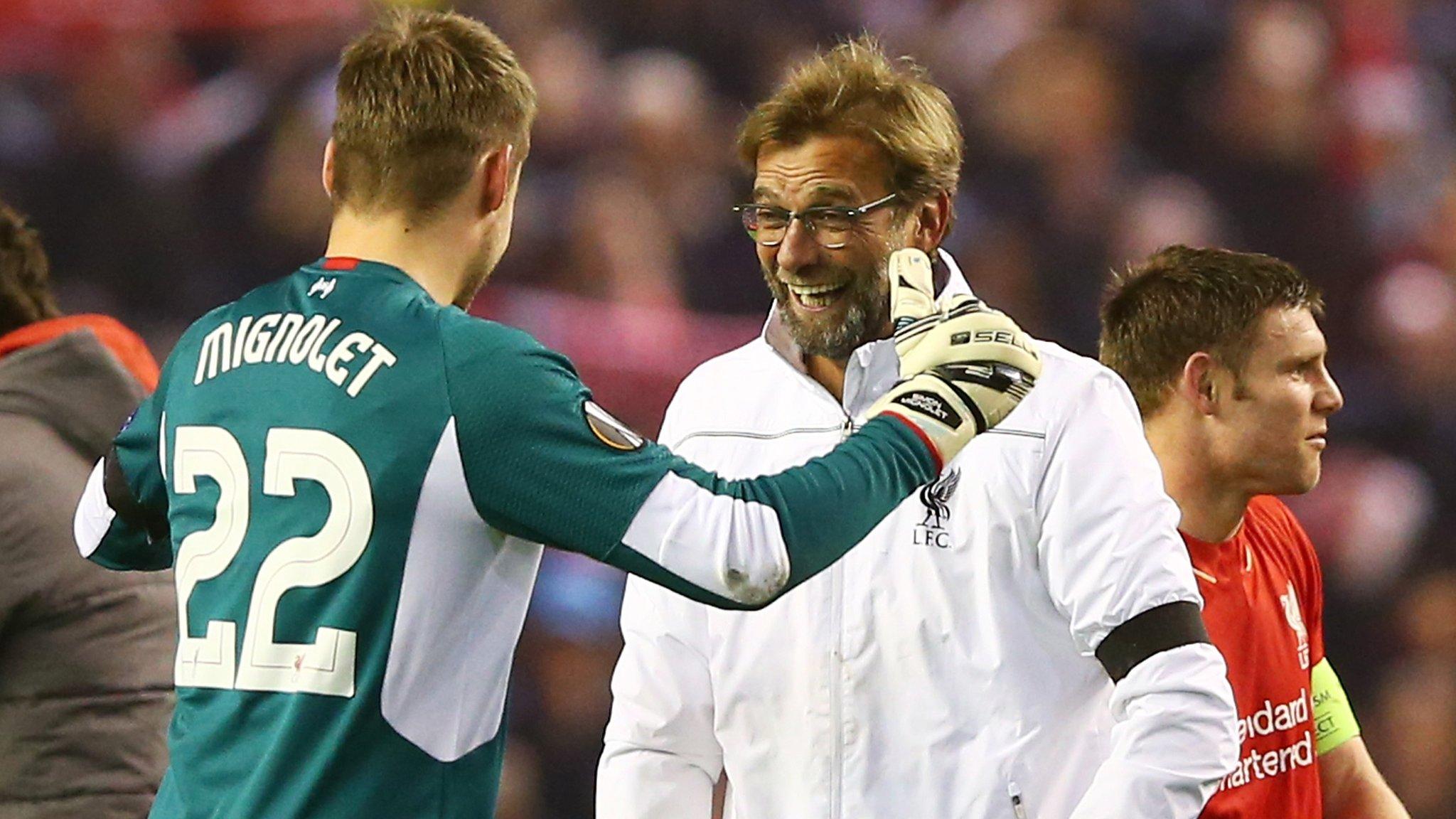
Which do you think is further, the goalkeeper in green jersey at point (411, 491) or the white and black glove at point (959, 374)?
the white and black glove at point (959, 374)

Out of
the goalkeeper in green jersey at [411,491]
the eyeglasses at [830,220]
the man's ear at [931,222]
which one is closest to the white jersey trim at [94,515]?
the goalkeeper in green jersey at [411,491]

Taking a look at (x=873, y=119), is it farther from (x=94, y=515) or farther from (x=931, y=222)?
(x=94, y=515)

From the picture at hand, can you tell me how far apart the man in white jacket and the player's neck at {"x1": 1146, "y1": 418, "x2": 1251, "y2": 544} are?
487 mm

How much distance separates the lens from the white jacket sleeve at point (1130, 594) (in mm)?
2461

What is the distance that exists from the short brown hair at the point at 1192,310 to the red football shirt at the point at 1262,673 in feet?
0.94

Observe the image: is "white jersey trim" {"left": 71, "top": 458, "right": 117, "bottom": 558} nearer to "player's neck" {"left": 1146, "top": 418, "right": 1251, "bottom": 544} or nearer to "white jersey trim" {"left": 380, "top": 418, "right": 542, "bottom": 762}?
"white jersey trim" {"left": 380, "top": 418, "right": 542, "bottom": 762}

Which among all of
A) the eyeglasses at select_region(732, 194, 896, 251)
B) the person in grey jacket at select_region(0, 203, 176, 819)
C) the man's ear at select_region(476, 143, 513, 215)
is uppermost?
the eyeglasses at select_region(732, 194, 896, 251)

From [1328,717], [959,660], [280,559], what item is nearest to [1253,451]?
[1328,717]

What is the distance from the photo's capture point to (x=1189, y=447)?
3.20m

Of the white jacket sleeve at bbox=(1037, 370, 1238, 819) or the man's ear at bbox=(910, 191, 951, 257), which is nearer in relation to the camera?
the white jacket sleeve at bbox=(1037, 370, 1238, 819)

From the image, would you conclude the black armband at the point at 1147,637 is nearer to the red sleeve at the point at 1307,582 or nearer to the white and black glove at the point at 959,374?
the white and black glove at the point at 959,374

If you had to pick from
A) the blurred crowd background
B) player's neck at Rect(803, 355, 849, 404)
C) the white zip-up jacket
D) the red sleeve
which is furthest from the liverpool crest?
the blurred crowd background

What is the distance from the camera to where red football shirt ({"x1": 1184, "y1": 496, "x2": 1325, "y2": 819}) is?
2986mm

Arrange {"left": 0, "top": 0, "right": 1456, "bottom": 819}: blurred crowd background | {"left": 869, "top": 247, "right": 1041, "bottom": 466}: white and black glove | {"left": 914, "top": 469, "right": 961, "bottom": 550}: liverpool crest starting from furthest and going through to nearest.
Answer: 1. {"left": 0, "top": 0, "right": 1456, "bottom": 819}: blurred crowd background
2. {"left": 914, "top": 469, "right": 961, "bottom": 550}: liverpool crest
3. {"left": 869, "top": 247, "right": 1041, "bottom": 466}: white and black glove
